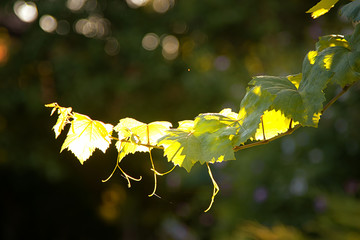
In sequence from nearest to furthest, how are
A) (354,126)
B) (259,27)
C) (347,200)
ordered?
(347,200), (354,126), (259,27)

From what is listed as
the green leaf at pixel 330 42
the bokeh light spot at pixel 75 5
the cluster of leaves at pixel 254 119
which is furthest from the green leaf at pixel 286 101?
the bokeh light spot at pixel 75 5

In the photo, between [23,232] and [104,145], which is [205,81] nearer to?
[23,232]

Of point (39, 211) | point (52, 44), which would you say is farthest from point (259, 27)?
point (39, 211)

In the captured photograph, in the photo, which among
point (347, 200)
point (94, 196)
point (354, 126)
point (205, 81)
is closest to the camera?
point (347, 200)

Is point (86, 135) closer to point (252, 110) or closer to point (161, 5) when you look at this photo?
point (252, 110)

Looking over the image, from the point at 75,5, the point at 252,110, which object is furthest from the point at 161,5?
the point at 252,110

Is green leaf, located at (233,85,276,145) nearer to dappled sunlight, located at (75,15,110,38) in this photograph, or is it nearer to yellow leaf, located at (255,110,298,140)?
yellow leaf, located at (255,110,298,140)

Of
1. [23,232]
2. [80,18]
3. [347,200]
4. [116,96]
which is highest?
[80,18]
